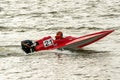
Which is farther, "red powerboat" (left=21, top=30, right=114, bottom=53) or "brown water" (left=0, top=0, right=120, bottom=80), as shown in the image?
"red powerboat" (left=21, top=30, right=114, bottom=53)

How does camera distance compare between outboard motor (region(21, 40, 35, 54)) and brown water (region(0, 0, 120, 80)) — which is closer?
brown water (region(0, 0, 120, 80))

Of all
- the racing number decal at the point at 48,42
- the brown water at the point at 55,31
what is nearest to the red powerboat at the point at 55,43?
the racing number decal at the point at 48,42

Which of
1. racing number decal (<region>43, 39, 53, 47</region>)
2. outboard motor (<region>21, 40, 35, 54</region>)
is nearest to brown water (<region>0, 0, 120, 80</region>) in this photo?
outboard motor (<region>21, 40, 35, 54</region>)

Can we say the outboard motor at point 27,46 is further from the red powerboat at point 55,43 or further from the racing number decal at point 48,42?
the racing number decal at point 48,42

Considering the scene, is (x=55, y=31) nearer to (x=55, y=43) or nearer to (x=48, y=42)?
(x=55, y=43)

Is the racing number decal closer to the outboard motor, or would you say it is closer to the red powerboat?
the red powerboat

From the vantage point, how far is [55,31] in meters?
29.3

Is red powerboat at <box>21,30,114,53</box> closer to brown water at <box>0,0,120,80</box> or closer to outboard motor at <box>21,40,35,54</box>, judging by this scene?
outboard motor at <box>21,40,35,54</box>

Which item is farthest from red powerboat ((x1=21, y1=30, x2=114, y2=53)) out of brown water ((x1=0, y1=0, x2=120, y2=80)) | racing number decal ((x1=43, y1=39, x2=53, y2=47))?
brown water ((x1=0, y1=0, x2=120, y2=80))

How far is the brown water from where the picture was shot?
784 inches

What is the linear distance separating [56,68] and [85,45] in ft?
13.2

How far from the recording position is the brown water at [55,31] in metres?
19.9

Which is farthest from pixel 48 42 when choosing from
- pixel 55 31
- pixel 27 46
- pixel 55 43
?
pixel 55 31

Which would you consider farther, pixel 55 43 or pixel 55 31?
pixel 55 31
